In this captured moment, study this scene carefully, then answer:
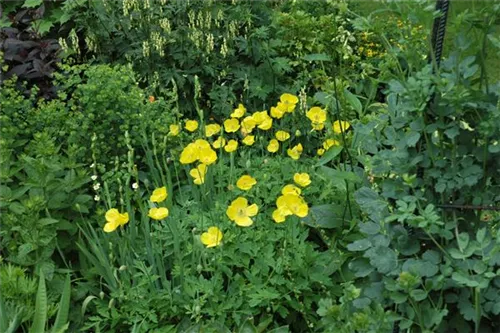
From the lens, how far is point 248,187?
2879mm

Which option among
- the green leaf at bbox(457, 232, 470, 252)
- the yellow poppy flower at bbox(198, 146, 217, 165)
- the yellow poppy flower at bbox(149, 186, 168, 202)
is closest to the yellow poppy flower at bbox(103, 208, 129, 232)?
the yellow poppy flower at bbox(149, 186, 168, 202)

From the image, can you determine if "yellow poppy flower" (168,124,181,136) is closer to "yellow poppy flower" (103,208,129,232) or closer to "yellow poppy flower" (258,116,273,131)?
"yellow poppy flower" (258,116,273,131)

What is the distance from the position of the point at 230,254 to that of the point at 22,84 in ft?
5.82

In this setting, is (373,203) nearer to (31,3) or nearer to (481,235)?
(481,235)

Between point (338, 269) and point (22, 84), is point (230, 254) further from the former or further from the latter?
point (22, 84)

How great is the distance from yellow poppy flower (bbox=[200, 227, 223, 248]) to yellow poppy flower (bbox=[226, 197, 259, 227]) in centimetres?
8

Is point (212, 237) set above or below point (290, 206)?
below

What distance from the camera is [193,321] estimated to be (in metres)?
2.75

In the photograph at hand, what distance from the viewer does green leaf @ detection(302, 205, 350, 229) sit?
292 cm

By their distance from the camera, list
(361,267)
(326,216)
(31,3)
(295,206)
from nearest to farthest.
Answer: (361,267)
(295,206)
(326,216)
(31,3)

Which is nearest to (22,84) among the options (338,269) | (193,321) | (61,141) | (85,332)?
(61,141)

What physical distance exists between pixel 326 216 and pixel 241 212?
1.33 ft

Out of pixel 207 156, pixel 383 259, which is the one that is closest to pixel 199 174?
pixel 207 156

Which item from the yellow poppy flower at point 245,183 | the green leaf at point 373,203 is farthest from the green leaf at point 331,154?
the green leaf at point 373,203
